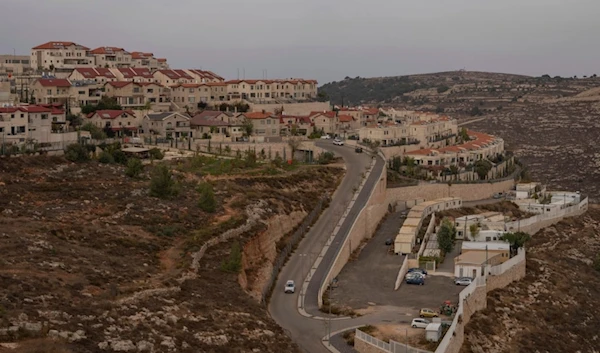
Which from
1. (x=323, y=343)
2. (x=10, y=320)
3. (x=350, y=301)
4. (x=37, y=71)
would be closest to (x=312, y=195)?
(x=350, y=301)

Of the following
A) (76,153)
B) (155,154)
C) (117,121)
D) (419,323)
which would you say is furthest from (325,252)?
(117,121)

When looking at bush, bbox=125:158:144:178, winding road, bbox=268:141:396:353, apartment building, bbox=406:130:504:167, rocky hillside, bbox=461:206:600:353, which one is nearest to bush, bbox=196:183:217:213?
winding road, bbox=268:141:396:353

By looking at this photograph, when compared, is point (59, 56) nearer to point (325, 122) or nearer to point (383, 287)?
point (325, 122)

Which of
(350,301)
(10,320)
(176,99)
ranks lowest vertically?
(350,301)

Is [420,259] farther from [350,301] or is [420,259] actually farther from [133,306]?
[133,306]

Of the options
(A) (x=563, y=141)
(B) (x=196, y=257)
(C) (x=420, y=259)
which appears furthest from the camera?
(A) (x=563, y=141)

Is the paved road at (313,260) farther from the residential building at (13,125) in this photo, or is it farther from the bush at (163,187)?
the residential building at (13,125)
